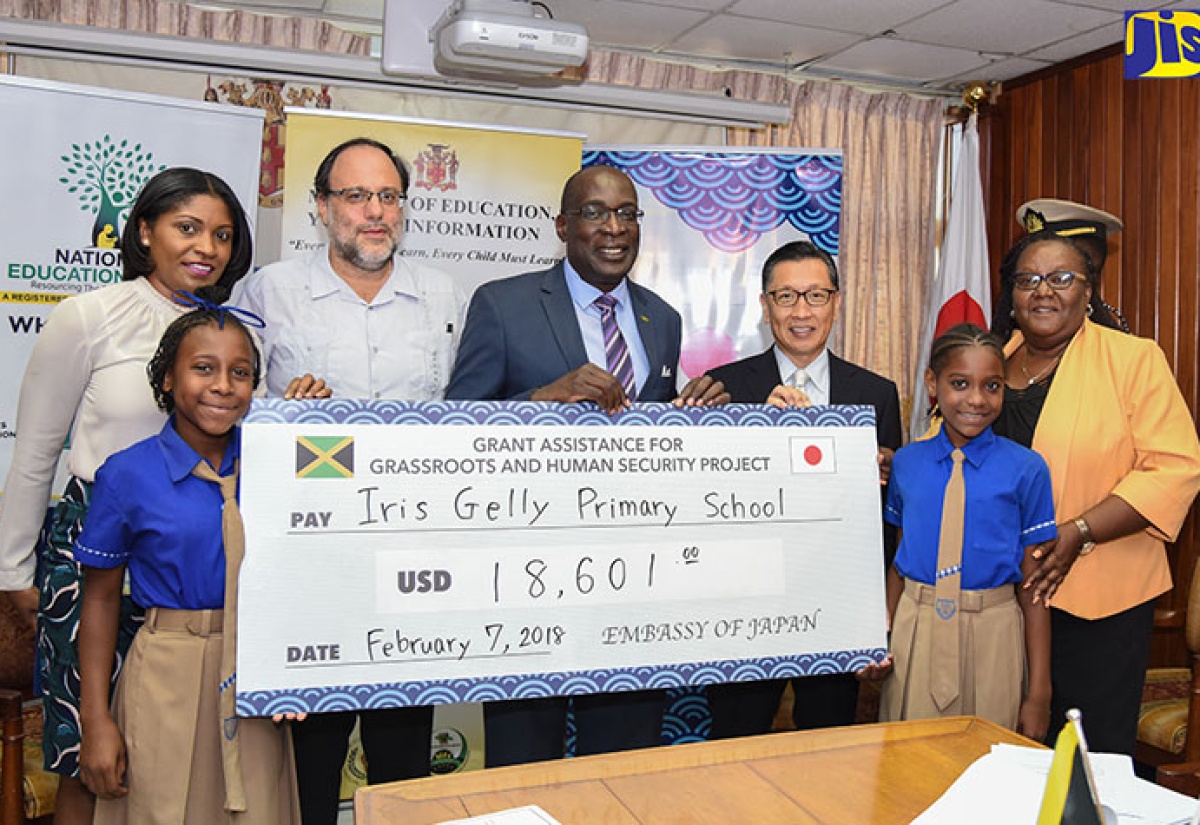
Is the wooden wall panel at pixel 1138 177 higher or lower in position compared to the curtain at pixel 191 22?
lower

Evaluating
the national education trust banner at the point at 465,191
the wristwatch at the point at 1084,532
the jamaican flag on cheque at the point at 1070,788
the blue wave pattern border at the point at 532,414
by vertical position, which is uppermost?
the national education trust banner at the point at 465,191

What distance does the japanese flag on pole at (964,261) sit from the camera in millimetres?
4961

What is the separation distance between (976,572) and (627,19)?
3.05 metres

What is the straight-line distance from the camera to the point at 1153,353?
101 inches

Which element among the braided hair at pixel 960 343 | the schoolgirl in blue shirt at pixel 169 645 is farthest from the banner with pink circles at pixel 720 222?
the schoolgirl in blue shirt at pixel 169 645

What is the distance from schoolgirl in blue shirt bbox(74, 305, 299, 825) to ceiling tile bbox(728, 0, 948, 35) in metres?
3.09

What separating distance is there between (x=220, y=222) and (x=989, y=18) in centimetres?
343

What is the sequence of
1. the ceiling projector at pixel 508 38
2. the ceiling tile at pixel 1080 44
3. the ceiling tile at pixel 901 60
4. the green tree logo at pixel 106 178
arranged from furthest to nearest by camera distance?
the ceiling tile at pixel 901 60
the ceiling tile at pixel 1080 44
the green tree logo at pixel 106 178
the ceiling projector at pixel 508 38

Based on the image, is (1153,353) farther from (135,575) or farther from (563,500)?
(135,575)

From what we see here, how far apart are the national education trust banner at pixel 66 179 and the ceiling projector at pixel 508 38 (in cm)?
98

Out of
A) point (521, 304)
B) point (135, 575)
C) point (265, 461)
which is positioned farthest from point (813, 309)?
point (135, 575)

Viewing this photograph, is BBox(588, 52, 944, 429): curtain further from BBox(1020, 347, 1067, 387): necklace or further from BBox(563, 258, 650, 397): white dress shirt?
BBox(563, 258, 650, 397): white dress shirt

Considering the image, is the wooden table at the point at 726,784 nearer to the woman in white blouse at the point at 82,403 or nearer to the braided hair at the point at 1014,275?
the woman in white blouse at the point at 82,403

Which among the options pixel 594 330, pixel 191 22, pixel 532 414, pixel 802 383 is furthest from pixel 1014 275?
pixel 191 22
